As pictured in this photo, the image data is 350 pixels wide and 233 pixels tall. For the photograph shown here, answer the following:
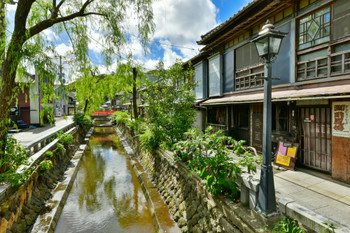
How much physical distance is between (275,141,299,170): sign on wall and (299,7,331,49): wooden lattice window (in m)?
4.08

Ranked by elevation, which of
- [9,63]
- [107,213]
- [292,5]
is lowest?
[107,213]

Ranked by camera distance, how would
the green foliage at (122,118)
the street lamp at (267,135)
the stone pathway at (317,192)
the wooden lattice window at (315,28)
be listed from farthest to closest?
1. the green foliage at (122,118)
2. the wooden lattice window at (315,28)
3. the stone pathway at (317,192)
4. the street lamp at (267,135)

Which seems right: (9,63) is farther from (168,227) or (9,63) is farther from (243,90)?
(243,90)

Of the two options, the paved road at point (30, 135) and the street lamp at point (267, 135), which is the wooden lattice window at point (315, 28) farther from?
the paved road at point (30, 135)

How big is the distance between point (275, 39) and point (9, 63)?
262 inches

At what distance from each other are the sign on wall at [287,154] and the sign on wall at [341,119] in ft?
4.56

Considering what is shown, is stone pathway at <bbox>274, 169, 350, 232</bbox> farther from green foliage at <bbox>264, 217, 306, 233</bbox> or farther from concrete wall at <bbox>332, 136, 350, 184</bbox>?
green foliage at <bbox>264, 217, 306, 233</bbox>

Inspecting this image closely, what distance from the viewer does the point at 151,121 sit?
10312 mm

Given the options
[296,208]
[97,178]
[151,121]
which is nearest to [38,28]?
[151,121]

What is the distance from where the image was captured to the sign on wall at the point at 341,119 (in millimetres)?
5996

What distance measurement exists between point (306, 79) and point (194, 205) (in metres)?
6.49

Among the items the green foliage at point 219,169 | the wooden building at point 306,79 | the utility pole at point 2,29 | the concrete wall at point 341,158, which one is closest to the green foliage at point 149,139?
the wooden building at point 306,79

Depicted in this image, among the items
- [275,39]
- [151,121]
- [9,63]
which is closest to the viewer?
[275,39]

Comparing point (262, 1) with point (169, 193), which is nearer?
point (169, 193)
